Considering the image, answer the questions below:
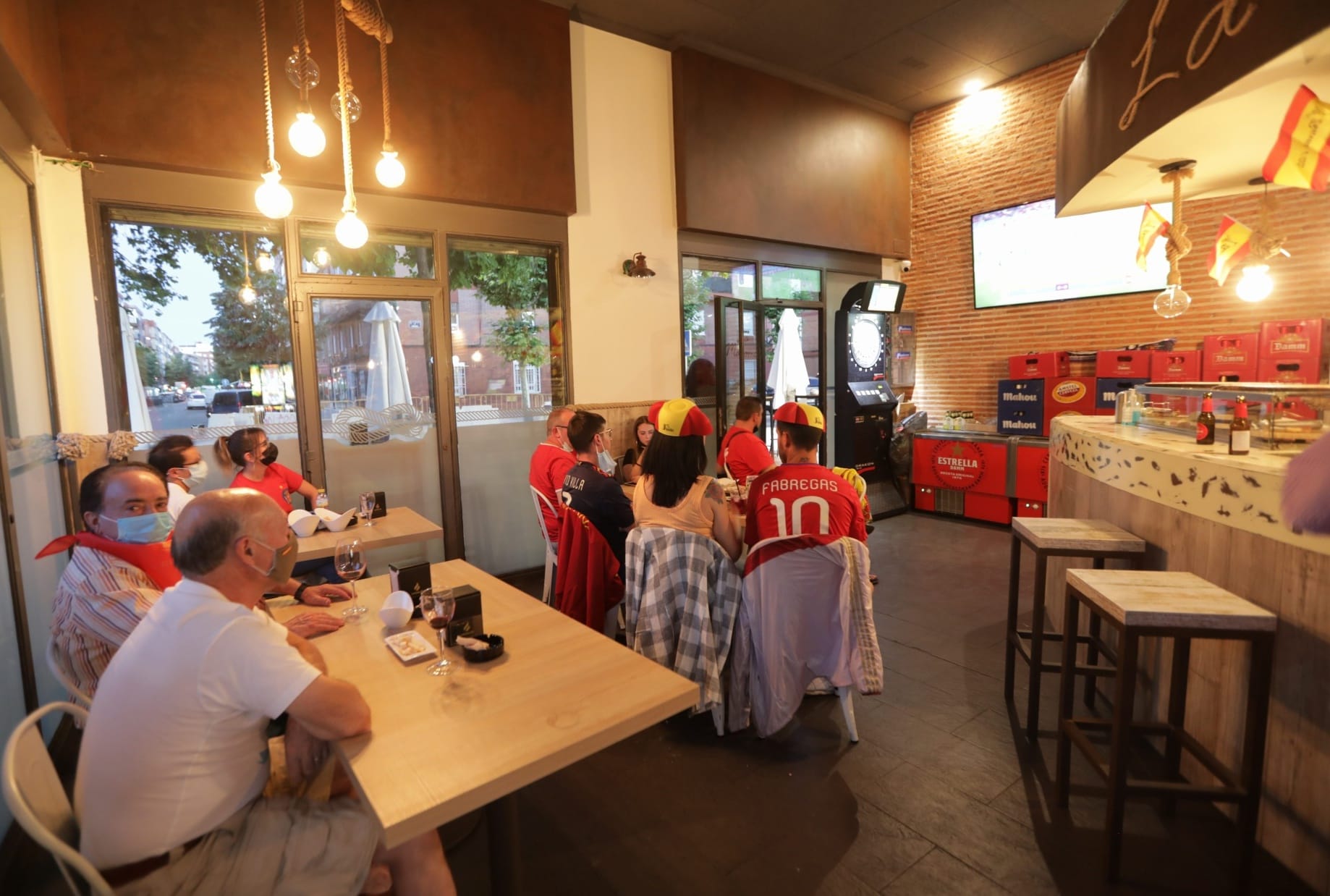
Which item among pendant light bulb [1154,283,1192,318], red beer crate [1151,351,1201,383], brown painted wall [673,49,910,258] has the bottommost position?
red beer crate [1151,351,1201,383]

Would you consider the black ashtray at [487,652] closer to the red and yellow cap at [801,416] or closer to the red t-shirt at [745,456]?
the red and yellow cap at [801,416]

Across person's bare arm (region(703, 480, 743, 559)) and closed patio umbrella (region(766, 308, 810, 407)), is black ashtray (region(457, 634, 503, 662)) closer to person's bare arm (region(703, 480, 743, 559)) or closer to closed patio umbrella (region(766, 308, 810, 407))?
person's bare arm (region(703, 480, 743, 559))

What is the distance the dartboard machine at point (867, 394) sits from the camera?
6867 mm

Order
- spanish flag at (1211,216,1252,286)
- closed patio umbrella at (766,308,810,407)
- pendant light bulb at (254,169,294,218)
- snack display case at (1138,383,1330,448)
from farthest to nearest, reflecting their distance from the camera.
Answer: closed patio umbrella at (766,308,810,407) → spanish flag at (1211,216,1252,286) → pendant light bulb at (254,169,294,218) → snack display case at (1138,383,1330,448)

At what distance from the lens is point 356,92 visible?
14.1 ft

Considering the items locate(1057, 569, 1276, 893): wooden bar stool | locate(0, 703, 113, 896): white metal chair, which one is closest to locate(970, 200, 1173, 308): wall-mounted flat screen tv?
locate(1057, 569, 1276, 893): wooden bar stool

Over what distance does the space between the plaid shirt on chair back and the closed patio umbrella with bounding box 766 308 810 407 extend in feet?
14.5

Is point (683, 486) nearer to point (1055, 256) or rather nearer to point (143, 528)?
point (143, 528)

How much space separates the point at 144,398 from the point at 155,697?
3331 mm

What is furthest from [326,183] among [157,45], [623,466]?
[623,466]

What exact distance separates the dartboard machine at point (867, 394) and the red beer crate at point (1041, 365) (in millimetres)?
1230

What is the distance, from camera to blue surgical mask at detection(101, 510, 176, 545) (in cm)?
189

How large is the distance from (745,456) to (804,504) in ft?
6.37

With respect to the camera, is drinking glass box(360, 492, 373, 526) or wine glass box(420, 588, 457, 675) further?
drinking glass box(360, 492, 373, 526)
